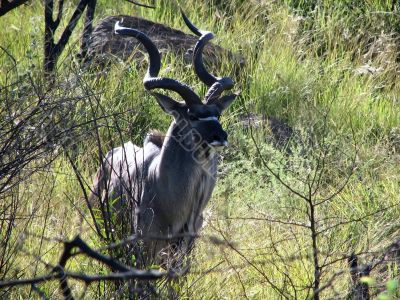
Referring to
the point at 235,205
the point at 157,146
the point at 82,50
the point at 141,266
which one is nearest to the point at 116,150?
the point at 157,146

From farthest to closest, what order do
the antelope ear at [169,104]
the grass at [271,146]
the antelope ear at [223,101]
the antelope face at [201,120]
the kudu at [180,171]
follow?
the antelope ear at [223,101]
the antelope ear at [169,104]
the kudu at [180,171]
the antelope face at [201,120]
the grass at [271,146]

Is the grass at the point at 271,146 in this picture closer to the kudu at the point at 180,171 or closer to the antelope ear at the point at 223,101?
the kudu at the point at 180,171

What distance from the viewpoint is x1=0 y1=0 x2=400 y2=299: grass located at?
553 centimetres

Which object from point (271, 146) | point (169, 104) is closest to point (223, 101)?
point (169, 104)

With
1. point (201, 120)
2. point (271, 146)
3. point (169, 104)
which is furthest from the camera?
Answer: point (271, 146)

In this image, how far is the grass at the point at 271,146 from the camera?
5527 mm

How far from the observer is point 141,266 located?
4.86 m

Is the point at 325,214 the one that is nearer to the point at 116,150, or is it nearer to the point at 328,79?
the point at 116,150

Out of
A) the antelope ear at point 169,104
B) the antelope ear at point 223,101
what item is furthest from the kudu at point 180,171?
the antelope ear at point 223,101

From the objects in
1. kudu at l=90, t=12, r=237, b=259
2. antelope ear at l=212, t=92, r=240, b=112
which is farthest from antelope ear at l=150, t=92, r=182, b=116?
antelope ear at l=212, t=92, r=240, b=112

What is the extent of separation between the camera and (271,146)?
786 cm

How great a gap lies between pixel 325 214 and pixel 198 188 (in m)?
1.01

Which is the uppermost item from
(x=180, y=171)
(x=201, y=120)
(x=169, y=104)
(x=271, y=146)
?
(x=271, y=146)

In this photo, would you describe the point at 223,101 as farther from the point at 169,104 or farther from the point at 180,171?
the point at 180,171
